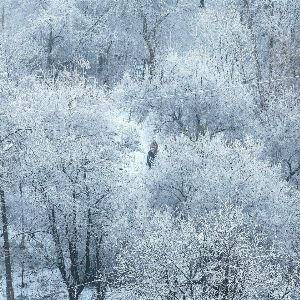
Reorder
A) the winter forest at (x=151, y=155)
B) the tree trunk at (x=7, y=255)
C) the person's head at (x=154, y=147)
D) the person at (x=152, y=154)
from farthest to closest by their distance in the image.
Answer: the person's head at (x=154, y=147) < the person at (x=152, y=154) < the tree trunk at (x=7, y=255) < the winter forest at (x=151, y=155)

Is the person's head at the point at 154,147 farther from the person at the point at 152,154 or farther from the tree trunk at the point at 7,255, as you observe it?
the tree trunk at the point at 7,255

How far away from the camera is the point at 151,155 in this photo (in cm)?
2714

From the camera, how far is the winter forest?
17.9m

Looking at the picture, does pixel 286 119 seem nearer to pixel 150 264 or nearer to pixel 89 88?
pixel 89 88

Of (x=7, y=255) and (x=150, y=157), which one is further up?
(x=150, y=157)

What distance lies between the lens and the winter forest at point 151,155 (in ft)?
58.6

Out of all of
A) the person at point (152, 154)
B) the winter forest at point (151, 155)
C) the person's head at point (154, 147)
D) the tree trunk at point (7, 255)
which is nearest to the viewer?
the winter forest at point (151, 155)

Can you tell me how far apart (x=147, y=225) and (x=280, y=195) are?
5.99 metres

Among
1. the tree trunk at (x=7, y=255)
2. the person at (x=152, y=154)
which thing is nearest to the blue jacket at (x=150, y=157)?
the person at (x=152, y=154)

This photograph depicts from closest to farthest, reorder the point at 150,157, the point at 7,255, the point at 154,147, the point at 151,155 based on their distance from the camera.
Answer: the point at 7,255 < the point at 150,157 < the point at 151,155 < the point at 154,147

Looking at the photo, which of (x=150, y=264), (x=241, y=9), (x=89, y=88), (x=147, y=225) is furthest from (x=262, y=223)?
(x=241, y=9)

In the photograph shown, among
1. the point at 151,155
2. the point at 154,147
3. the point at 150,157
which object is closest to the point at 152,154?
the point at 151,155

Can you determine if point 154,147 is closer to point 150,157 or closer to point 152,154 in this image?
point 152,154

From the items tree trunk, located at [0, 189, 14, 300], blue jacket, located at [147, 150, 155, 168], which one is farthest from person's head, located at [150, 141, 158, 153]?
tree trunk, located at [0, 189, 14, 300]
